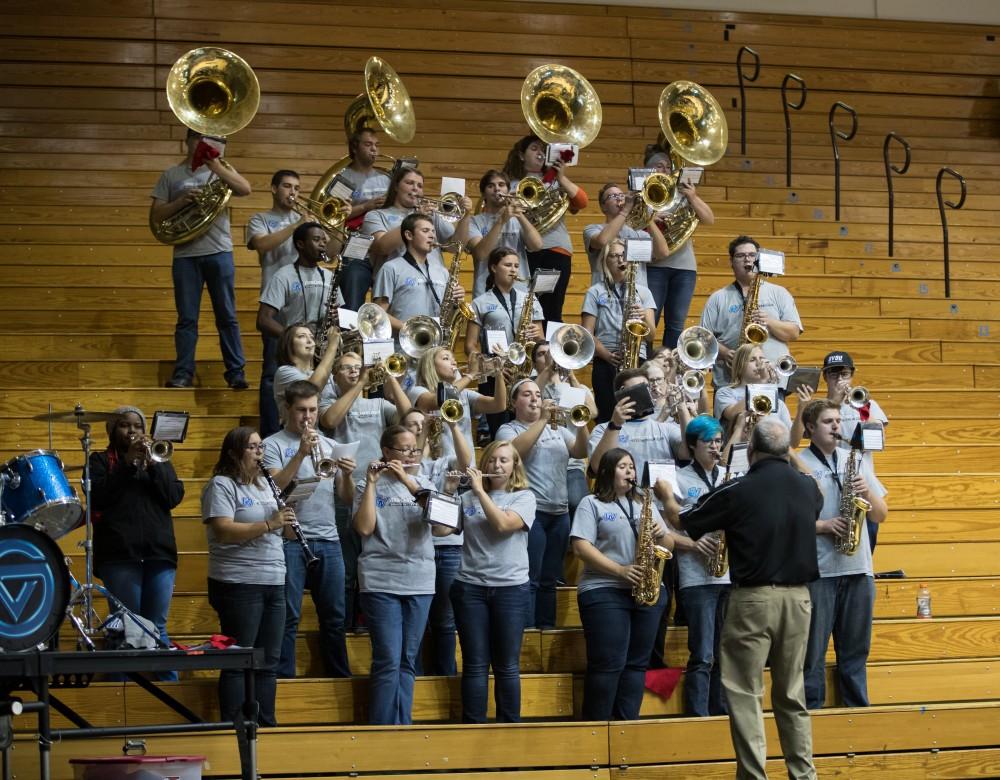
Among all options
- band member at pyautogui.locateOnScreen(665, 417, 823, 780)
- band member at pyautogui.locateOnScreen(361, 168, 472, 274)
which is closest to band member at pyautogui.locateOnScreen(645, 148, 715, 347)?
band member at pyautogui.locateOnScreen(361, 168, 472, 274)

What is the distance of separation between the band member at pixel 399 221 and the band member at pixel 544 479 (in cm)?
112

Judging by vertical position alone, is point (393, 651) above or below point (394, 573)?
below

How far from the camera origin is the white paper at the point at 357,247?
737 cm

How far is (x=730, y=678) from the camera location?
5.47 metres

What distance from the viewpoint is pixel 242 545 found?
19.4 ft

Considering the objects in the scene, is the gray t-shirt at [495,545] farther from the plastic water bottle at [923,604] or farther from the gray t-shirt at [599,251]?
the plastic water bottle at [923,604]

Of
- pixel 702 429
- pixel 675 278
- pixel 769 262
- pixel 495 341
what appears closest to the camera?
pixel 702 429

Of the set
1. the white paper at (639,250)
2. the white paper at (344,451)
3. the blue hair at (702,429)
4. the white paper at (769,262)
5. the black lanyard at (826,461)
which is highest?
the white paper at (639,250)

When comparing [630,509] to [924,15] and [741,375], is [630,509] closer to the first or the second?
[741,375]

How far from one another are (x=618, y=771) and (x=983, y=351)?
4.47m

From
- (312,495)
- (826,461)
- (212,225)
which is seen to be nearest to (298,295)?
(212,225)

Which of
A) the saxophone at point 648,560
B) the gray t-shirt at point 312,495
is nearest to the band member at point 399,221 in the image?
the gray t-shirt at point 312,495

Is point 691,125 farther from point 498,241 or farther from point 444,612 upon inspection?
point 444,612

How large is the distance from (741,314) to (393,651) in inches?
100
